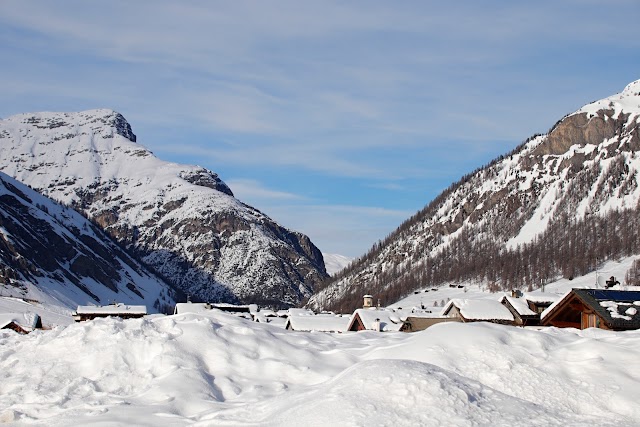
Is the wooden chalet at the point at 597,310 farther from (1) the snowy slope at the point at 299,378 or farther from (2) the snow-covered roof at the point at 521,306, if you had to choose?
(2) the snow-covered roof at the point at 521,306

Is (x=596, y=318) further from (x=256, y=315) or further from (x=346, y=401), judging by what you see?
(x=256, y=315)

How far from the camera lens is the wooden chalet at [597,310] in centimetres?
4506

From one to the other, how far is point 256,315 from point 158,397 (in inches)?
3478

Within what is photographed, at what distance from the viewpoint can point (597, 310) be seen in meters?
45.6

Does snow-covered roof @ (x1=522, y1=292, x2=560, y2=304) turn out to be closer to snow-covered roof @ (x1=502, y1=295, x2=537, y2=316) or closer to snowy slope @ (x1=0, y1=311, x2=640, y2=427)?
snow-covered roof @ (x1=502, y1=295, x2=537, y2=316)

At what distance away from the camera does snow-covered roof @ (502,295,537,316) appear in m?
70.3

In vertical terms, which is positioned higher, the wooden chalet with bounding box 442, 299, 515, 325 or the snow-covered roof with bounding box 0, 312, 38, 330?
the wooden chalet with bounding box 442, 299, 515, 325

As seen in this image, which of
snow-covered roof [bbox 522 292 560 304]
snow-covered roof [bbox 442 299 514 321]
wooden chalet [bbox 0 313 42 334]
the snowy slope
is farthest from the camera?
snow-covered roof [bbox 522 292 560 304]

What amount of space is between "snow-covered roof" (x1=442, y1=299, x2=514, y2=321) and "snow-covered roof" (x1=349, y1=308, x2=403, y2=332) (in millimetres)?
10651

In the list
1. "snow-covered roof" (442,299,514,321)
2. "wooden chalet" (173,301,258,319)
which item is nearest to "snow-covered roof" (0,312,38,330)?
"wooden chalet" (173,301,258,319)

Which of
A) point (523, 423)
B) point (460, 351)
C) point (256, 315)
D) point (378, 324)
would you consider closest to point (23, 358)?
point (460, 351)

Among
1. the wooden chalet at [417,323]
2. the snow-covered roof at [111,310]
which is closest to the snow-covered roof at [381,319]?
the wooden chalet at [417,323]

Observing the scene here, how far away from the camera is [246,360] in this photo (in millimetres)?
28484

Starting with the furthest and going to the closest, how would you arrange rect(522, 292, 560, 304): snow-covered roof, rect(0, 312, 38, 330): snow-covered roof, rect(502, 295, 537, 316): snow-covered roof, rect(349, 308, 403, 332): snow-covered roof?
1. rect(349, 308, 403, 332): snow-covered roof
2. rect(522, 292, 560, 304): snow-covered roof
3. rect(502, 295, 537, 316): snow-covered roof
4. rect(0, 312, 38, 330): snow-covered roof
